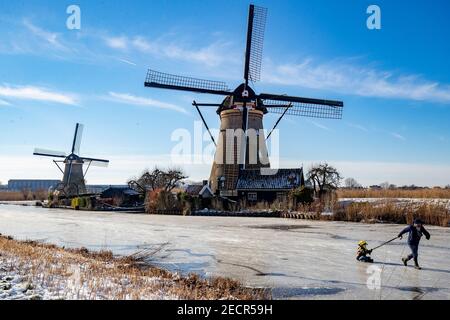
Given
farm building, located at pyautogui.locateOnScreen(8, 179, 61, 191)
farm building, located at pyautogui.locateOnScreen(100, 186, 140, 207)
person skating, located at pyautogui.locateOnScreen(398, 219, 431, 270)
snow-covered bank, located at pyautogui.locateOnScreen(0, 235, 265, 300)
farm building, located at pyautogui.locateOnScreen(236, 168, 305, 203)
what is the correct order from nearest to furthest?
snow-covered bank, located at pyautogui.locateOnScreen(0, 235, 265, 300), person skating, located at pyautogui.locateOnScreen(398, 219, 431, 270), farm building, located at pyautogui.locateOnScreen(236, 168, 305, 203), farm building, located at pyautogui.locateOnScreen(100, 186, 140, 207), farm building, located at pyautogui.locateOnScreen(8, 179, 61, 191)

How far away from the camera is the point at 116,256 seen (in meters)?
10.7

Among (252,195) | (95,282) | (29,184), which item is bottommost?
(95,282)

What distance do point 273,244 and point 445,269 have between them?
5.18 metres

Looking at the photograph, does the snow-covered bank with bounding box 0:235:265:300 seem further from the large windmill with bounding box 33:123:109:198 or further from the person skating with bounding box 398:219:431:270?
the large windmill with bounding box 33:123:109:198

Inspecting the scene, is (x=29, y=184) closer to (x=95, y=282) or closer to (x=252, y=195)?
(x=252, y=195)

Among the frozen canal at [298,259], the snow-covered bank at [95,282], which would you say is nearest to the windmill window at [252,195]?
the frozen canal at [298,259]

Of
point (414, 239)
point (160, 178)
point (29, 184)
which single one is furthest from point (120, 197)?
point (29, 184)

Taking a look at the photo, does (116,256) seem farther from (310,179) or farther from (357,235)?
(310,179)

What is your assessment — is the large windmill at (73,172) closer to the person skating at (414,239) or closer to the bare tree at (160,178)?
the bare tree at (160,178)

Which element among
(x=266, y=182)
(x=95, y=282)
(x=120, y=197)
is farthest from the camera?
(x=120, y=197)

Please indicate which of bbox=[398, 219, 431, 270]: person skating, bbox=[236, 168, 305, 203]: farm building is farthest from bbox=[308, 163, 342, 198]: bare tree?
bbox=[398, 219, 431, 270]: person skating

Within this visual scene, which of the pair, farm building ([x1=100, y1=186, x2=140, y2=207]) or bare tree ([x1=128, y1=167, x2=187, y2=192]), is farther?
bare tree ([x1=128, y1=167, x2=187, y2=192])
